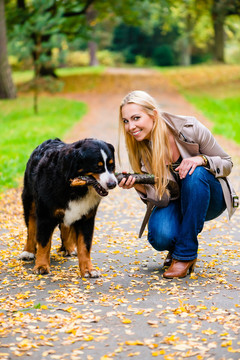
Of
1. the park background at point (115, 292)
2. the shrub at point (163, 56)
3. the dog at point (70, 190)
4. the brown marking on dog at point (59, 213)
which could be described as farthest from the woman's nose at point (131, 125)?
the shrub at point (163, 56)

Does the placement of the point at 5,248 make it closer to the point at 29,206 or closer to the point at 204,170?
the point at 29,206

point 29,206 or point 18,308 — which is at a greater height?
point 29,206

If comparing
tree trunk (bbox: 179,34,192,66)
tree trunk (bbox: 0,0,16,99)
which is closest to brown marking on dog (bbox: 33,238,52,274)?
tree trunk (bbox: 0,0,16,99)

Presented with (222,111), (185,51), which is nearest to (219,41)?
(185,51)

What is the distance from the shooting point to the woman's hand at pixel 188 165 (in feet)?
14.1

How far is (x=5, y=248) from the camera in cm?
547

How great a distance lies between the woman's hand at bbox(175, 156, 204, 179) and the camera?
4301 millimetres

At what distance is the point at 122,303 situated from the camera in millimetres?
3842

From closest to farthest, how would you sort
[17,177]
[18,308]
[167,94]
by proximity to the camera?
[18,308]
[17,177]
[167,94]

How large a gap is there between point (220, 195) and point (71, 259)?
165 centimetres

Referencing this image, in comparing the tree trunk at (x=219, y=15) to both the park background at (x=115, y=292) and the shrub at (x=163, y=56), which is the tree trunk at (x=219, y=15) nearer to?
the park background at (x=115, y=292)

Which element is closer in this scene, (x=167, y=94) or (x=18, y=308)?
(x=18, y=308)

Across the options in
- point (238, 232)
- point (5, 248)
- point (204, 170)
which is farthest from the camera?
point (238, 232)

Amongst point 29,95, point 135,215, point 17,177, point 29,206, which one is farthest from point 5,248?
point 29,95
